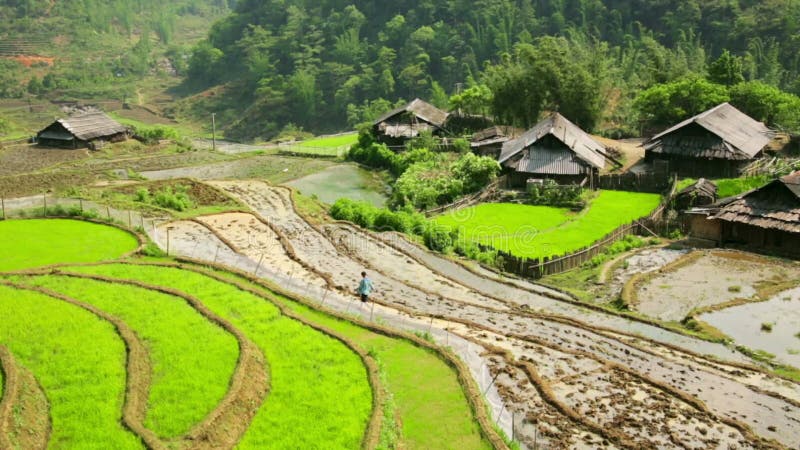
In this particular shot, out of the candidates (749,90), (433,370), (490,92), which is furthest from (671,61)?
(433,370)

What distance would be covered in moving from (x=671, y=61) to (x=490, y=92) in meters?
16.4

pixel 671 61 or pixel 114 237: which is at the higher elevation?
pixel 671 61

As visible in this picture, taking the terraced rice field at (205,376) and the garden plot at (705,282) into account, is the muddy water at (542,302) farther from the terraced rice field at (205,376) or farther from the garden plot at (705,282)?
the terraced rice field at (205,376)

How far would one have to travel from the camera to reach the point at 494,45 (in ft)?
343

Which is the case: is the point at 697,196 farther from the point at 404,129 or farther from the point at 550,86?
the point at 404,129

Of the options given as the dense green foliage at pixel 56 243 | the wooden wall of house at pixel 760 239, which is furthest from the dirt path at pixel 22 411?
the wooden wall of house at pixel 760 239

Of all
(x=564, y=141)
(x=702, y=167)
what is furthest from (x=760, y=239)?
(x=564, y=141)

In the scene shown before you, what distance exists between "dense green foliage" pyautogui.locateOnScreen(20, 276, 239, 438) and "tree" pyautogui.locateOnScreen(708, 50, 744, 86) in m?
53.2

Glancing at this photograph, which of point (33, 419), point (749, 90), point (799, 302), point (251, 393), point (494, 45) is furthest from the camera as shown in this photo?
point (494, 45)

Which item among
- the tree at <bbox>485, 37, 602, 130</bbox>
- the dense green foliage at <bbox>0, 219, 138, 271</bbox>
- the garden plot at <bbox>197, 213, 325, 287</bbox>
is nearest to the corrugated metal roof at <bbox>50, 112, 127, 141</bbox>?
the dense green foliage at <bbox>0, 219, 138, 271</bbox>

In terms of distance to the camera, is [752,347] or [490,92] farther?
[490,92]

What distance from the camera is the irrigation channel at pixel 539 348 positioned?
58.0ft

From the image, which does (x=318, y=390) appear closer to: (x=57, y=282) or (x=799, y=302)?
(x=57, y=282)

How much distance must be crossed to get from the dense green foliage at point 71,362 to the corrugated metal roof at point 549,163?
103 ft
